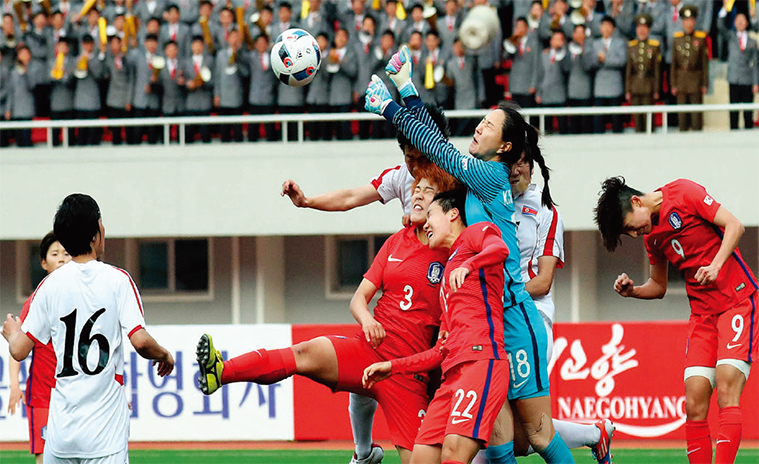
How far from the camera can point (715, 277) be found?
6.12m

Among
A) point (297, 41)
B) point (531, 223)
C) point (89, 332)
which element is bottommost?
point (89, 332)

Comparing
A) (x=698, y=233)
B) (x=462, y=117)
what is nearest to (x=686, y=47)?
(x=462, y=117)

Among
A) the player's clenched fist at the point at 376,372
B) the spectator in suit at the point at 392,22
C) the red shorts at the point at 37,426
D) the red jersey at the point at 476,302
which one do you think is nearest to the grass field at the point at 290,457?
the red shorts at the point at 37,426

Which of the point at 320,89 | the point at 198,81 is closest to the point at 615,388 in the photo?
the point at 320,89

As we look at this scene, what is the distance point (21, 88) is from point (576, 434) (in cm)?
1126

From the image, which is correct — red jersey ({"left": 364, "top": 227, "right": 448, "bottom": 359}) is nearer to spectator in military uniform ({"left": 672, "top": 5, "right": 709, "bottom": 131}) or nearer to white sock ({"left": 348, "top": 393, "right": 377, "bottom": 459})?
white sock ({"left": 348, "top": 393, "right": 377, "bottom": 459})

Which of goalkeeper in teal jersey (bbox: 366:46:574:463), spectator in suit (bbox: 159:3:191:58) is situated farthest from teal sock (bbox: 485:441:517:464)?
spectator in suit (bbox: 159:3:191:58)

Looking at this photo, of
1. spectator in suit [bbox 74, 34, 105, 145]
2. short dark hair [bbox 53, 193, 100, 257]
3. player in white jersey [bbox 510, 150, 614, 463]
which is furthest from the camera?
spectator in suit [bbox 74, 34, 105, 145]

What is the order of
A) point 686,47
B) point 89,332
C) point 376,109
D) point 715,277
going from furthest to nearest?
point 686,47 < point 715,277 < point 376,109 < point 89,332

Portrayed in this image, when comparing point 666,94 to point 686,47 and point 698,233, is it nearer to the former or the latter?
point 686,47

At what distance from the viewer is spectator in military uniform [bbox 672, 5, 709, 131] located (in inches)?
535

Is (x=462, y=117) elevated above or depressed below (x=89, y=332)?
above

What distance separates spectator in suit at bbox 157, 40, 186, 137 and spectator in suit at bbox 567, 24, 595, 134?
5.25 metres

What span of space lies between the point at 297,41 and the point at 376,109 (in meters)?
1.44
